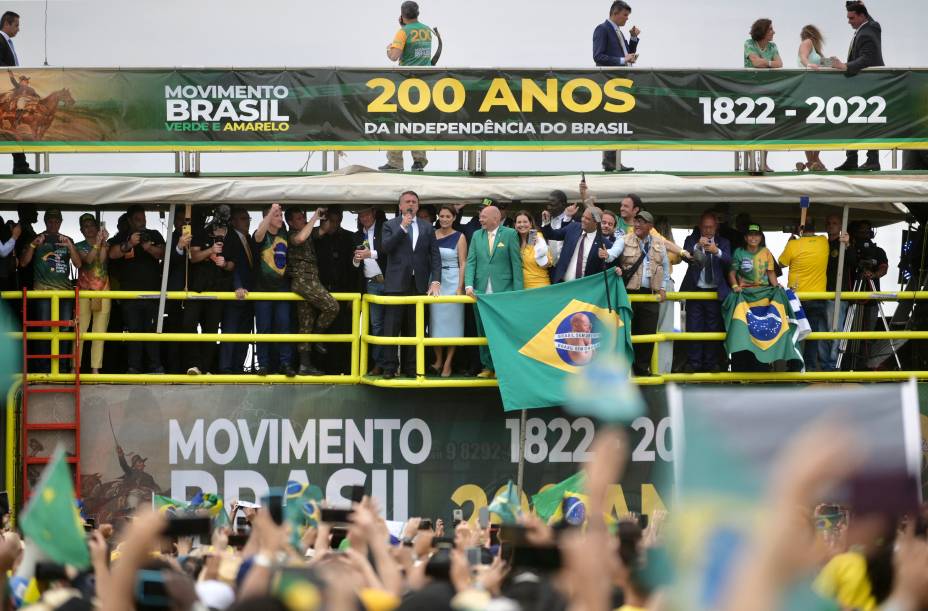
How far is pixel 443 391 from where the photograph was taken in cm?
1565

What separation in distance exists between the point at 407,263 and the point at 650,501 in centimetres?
355

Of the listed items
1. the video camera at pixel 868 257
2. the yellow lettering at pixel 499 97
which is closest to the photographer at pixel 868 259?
the video camera at pixel 868 257

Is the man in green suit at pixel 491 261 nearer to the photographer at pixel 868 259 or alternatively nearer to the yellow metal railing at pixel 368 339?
the yellow metal railing at pixel 368 339

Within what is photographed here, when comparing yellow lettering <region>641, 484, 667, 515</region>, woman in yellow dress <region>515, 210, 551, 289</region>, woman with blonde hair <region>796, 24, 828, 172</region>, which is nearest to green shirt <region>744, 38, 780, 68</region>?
woman with blonde hair <region>796, 24, 828, 172</region>

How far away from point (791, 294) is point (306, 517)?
6143mm

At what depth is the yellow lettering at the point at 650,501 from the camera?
15.7 meters

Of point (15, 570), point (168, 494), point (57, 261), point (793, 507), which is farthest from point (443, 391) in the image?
point (793, 507)

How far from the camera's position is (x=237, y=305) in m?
15.8

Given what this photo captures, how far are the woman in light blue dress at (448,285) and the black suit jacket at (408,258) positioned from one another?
0.13 meters

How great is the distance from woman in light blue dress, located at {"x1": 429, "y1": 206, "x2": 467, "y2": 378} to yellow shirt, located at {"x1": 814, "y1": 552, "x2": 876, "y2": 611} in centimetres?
836

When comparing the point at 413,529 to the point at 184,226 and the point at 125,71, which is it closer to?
the point at 184,226

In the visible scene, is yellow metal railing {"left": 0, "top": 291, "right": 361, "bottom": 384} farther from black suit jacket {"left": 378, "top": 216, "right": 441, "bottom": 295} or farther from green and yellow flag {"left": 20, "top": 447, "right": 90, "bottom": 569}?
green and yellow flag {"left": 20, "top": 447, "right": 90, "bottom": 569}

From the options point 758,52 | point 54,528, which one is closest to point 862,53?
point 758,52

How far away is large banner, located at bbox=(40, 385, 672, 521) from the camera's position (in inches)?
605
